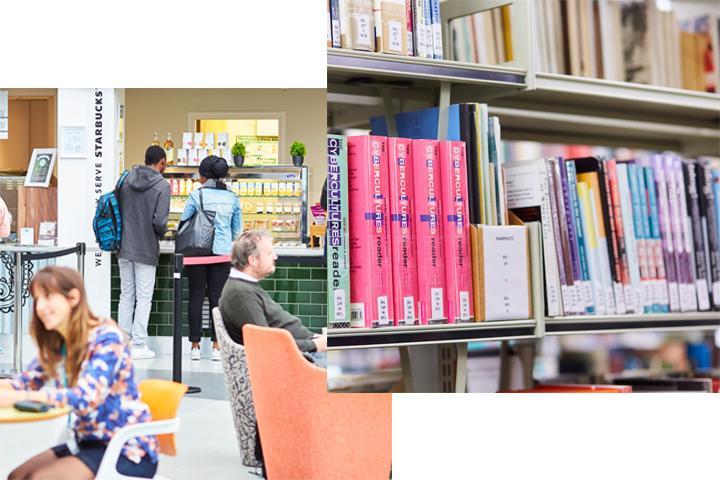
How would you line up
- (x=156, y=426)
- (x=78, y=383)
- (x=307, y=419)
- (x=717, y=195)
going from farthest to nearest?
(x=717, y=195)
(x=307, y=419)
(x=156, y=426)
(x=78, y=383)

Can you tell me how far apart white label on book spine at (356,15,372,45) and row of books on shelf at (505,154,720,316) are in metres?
0.55

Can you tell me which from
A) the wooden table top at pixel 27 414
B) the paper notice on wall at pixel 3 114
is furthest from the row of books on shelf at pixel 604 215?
the wooden table top at pixel 27 414

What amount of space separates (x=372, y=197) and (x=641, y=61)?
3.18ft

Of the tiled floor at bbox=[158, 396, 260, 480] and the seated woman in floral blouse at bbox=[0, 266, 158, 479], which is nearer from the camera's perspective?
the seated woman in floral blouse at bbox=[0, 266, 158, 479]

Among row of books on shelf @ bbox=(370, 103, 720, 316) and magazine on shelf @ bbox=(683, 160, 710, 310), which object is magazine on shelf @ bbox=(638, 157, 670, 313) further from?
magazine on shelf @ bbox=(683, 160, 710, 310)

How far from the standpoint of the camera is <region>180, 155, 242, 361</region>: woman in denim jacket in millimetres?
2473

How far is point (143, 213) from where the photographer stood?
2.48 metres

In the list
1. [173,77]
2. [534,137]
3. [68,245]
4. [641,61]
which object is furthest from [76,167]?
[641,61]

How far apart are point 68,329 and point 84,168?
44cm

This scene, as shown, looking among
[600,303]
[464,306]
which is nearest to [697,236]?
[600,303]

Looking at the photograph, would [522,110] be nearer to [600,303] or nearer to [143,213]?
[600,303]

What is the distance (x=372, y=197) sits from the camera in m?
2.39

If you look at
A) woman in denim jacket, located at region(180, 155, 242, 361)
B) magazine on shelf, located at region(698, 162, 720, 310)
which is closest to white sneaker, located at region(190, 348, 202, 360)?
woman in denim jacket, located at region(180, 155, 242, 361)

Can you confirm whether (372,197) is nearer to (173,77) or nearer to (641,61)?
(173,77)
